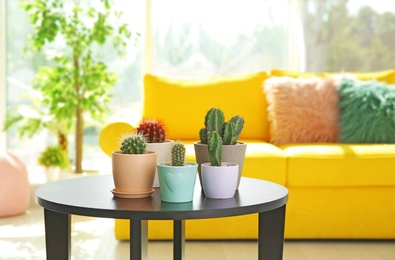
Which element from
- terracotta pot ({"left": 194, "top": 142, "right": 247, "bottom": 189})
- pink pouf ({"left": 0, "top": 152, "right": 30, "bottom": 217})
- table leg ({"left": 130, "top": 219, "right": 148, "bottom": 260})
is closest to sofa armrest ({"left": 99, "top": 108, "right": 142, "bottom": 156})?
pink pouf ({"left": 0, "top": 152, "right": 30, "bottom": 217})

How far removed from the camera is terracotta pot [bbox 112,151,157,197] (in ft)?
7.31

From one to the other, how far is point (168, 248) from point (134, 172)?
1.37 meters

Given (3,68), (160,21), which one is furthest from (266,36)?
(3,68)

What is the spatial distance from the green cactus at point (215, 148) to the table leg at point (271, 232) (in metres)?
0.26

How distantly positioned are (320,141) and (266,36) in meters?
1.74

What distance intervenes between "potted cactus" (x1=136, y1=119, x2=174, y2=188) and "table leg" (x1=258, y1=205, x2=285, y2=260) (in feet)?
1.21

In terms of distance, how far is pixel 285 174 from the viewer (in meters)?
3.59

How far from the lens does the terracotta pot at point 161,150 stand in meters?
2.37

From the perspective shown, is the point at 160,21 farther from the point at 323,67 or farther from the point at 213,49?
the point at 323,67

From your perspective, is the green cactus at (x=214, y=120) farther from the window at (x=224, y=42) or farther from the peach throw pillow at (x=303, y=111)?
the window at (x=224, y=42)

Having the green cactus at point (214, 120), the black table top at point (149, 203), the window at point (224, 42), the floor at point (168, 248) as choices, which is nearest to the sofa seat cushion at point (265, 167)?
the floor at point (168, 248)

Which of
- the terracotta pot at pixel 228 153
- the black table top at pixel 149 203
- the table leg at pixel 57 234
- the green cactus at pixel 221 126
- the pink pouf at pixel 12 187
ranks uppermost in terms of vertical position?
the green cactus at pixel 221 126

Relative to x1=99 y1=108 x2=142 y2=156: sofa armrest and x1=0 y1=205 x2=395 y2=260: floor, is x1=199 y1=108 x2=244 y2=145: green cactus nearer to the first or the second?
x1=0 y1=205 x2=395 y2=260: floor

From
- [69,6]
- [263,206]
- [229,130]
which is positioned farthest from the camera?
[69,6]
